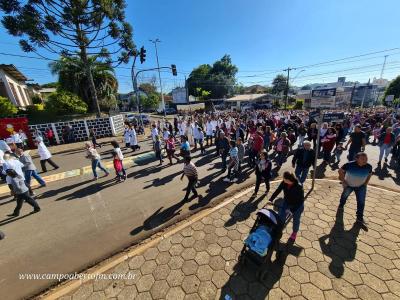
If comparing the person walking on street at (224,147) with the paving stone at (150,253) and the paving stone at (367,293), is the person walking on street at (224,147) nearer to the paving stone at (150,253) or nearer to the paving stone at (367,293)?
the paving stone at (150,253)

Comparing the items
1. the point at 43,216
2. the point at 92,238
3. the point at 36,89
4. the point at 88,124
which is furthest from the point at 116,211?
the point at 36,89

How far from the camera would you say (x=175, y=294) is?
3.07 meters

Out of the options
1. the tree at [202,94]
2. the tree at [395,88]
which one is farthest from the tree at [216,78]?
the tree at [395,88]

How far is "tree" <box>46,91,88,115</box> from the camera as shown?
19.1 metres

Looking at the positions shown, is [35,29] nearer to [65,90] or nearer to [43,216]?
[65,90]

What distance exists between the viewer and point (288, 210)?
3.96 m

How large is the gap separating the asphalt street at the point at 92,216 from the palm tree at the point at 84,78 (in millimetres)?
17636

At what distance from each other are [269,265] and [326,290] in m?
0.88

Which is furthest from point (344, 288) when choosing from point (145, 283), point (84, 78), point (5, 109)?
point (84, 78)

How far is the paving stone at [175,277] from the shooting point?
3.25 metres

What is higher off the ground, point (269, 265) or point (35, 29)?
point (35, 29)

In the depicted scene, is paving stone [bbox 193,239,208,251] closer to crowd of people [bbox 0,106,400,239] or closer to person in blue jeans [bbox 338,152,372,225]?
crowd of people [bbox 0,106,400,239]

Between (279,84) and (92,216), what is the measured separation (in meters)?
73.9

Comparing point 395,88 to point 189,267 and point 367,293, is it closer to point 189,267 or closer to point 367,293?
point 367,293
